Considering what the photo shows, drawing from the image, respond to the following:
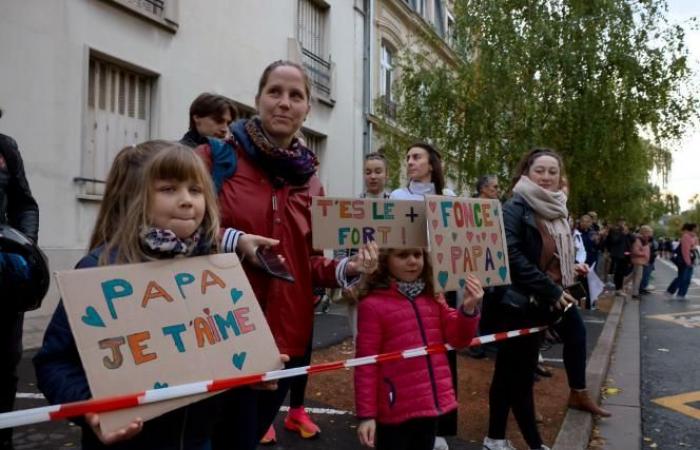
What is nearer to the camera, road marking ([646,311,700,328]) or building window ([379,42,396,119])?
road marking ([646,311,700,328])

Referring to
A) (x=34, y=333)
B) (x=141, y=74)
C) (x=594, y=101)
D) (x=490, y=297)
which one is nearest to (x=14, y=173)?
(x=490, y=297)

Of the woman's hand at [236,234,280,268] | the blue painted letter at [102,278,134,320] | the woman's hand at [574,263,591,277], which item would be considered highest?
the woman's hand at [236,234,280,268]

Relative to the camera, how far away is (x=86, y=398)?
5.37ft

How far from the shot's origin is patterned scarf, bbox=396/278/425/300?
2.86 m

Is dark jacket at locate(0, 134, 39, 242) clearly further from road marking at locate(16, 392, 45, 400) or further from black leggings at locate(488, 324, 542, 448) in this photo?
black leggings at locate(488, 324, 542, 448)

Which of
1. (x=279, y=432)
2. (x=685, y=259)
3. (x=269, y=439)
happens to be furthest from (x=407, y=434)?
(x=685, y=259)

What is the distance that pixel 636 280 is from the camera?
15883 mm

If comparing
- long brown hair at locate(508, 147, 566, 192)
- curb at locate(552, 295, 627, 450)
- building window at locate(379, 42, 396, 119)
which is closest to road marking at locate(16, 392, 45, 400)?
curb at locate(552, 295, 627, 450)

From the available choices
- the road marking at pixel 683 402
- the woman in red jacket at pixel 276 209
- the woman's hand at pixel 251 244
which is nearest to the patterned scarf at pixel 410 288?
the woman in red jacket at pixel 276 209

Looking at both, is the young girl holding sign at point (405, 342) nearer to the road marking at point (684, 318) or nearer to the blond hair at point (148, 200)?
the blond hair at point (148, 200)

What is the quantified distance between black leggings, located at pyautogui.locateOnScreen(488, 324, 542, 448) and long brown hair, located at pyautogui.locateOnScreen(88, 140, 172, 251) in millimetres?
2599

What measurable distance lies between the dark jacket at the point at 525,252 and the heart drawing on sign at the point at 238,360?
2238 millimetres

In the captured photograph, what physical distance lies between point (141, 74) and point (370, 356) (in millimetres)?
6965

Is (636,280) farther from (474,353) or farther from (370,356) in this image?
(370,356)
